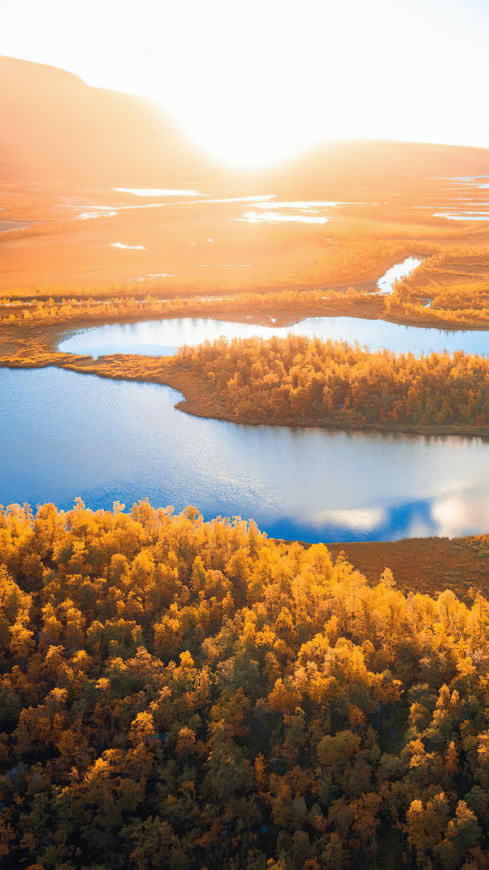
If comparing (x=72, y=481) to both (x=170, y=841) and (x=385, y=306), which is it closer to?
(x=170, y=841)

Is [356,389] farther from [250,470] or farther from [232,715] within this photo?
[232,715]

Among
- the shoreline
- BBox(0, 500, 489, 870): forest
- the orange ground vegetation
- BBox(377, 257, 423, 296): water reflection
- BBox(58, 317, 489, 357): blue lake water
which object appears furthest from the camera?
BBox(377, 257, 423, 296): water reflection

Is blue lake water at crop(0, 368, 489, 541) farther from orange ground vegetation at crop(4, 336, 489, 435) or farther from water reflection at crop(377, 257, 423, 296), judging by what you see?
water reflection at crop(377, 257, 423, 296)

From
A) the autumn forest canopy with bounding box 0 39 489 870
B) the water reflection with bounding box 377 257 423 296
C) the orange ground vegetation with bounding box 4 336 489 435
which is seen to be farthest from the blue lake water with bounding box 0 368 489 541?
the water reflection with bounding box 377 257 423 296

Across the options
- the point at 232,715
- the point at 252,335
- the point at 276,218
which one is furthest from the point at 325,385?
the point at 276,218

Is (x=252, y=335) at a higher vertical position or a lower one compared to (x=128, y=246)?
lower

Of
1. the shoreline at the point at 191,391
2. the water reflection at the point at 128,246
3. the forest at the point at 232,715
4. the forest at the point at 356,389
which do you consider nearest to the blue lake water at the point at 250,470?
the shoreline at the point at 191,391

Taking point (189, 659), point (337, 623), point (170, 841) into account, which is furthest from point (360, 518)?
point (170, 841)
